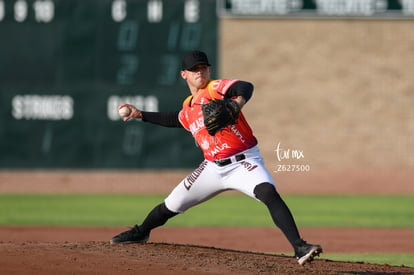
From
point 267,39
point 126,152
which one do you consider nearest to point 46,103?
point 126,152

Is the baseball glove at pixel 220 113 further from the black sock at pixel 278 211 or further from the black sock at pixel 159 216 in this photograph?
the black sock at pixel 159 216

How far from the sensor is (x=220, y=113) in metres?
5.27

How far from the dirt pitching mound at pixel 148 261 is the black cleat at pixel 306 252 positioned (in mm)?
247

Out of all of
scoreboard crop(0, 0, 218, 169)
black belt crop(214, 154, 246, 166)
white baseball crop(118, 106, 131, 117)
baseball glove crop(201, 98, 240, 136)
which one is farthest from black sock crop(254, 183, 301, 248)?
scoreboard crop(0, 0, 218, 169)

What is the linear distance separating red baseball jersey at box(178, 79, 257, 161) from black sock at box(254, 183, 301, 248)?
0.34m

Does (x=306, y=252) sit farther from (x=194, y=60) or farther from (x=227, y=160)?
(x=194, y=60)

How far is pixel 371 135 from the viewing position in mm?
17688

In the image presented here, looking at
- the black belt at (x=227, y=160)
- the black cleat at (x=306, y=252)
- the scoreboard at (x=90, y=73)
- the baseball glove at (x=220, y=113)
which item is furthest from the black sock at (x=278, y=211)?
the scoreboard at (x=90, y=73)

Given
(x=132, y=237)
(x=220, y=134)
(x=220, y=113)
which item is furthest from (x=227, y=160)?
(x=132, y=237)

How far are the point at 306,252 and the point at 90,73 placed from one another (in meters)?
11.1

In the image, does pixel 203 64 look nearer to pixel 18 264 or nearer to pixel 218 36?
pixel 18 264

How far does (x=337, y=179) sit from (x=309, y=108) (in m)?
1.70

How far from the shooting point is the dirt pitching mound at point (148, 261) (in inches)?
204

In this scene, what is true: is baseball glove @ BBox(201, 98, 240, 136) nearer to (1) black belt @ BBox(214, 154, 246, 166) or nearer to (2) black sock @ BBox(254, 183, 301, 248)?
(1) black belt @ BBox(214, 154, 246, 166)
